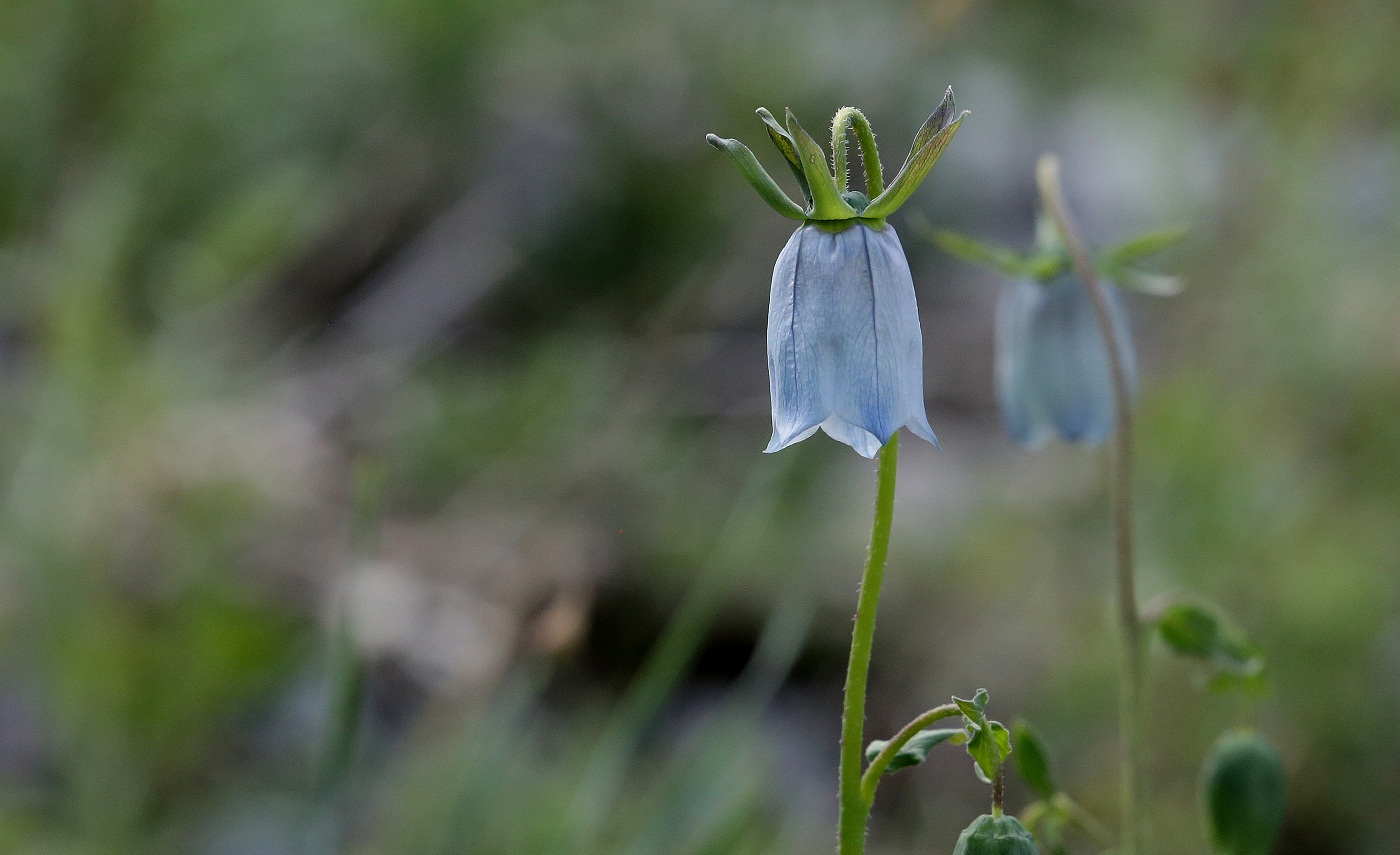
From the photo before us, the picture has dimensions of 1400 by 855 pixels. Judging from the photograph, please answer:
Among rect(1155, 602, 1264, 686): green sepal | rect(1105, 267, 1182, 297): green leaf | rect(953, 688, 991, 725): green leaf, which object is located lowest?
rect(1155, 602, 1264, 686): green sepal

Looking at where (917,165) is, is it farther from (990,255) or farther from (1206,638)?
(1206,638)

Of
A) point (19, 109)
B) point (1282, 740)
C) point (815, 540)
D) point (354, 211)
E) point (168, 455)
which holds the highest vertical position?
point (19, 109)

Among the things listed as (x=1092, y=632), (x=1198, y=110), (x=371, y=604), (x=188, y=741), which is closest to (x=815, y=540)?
(x=1092, y=632)

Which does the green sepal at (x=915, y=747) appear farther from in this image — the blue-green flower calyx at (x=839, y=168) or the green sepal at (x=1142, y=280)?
the green sepal at (x=1142, y=280)

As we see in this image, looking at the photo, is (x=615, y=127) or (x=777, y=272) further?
(x=615, y=127)

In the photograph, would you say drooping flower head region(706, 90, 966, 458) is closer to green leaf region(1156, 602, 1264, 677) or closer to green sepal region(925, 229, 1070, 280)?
green sepal region(925, 229, 1070, 280)

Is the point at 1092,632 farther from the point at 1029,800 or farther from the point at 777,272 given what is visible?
the point at 777,272

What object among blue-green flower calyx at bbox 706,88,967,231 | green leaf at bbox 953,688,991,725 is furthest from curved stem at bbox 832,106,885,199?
green leaf at bbox 953,688,991,725
